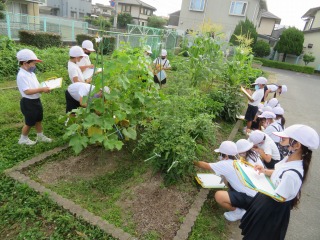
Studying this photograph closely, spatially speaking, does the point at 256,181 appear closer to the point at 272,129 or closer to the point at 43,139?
the point at 272,129

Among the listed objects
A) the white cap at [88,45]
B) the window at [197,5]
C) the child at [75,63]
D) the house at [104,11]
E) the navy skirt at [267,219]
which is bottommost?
the navy skirt at [267,219]

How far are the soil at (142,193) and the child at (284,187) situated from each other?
859 mm

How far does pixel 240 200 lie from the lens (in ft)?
9.46

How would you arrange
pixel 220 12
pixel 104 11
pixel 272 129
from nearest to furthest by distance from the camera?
pixel 272 129
pixel 104 11
pixel 220 12

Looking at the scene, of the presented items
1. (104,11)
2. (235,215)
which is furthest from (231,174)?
(104,11)

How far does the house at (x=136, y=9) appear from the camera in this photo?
41.1m

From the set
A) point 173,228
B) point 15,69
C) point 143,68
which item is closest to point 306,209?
point 173,228

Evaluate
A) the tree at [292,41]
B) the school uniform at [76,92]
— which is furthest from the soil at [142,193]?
the tree at [292,41]

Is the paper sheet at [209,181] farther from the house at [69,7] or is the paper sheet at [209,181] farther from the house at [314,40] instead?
the house at [69,7]

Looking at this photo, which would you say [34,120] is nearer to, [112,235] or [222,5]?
[112,235]

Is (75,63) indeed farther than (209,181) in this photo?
Yes

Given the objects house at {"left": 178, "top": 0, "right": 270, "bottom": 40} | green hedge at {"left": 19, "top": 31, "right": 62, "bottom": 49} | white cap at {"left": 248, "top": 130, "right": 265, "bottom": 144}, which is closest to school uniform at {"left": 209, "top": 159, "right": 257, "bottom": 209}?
white cap at {"left": 248, "top": 130, "right": 265, "bottom": 144}

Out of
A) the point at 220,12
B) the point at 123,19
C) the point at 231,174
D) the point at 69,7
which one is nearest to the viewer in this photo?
the point at 231,174

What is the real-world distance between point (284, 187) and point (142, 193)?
1785mm
